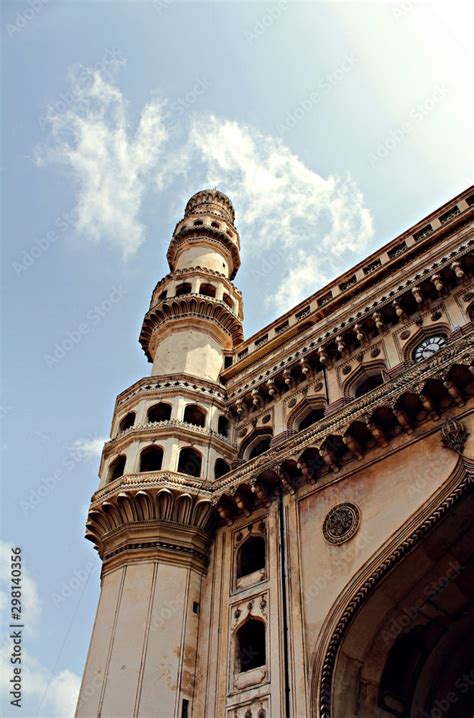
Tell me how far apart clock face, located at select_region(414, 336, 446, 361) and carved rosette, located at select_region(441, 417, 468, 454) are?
344cm

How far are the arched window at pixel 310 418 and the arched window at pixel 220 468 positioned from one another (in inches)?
98.4

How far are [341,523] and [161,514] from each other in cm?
500

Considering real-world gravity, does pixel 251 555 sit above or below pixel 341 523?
above

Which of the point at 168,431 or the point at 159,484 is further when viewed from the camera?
the point at 168,431

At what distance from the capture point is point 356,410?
52.6 feet

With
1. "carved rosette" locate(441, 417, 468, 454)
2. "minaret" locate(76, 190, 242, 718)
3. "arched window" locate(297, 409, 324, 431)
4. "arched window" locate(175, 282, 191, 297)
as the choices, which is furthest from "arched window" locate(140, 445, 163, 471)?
"arched window" locate(175, 282, 191, 297)

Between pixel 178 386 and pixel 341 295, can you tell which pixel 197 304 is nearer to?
pixel 178 386

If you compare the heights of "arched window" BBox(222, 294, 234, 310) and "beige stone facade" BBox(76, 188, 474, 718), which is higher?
"arched window" BBox(222, 294, 234, 310)

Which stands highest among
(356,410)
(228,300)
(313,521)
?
(228,300)

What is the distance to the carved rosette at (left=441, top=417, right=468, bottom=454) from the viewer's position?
13781mm

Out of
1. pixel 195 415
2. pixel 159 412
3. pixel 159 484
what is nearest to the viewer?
pixel 159 484

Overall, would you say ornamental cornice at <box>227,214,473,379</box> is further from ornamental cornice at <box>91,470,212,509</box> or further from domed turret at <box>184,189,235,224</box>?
domed turret at <box>184,189,235,224</box>

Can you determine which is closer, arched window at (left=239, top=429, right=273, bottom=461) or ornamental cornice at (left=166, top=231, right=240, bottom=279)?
arched window at (left=239, top=429, right=273, bottom=461)

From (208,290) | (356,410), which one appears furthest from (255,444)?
(208,290)
